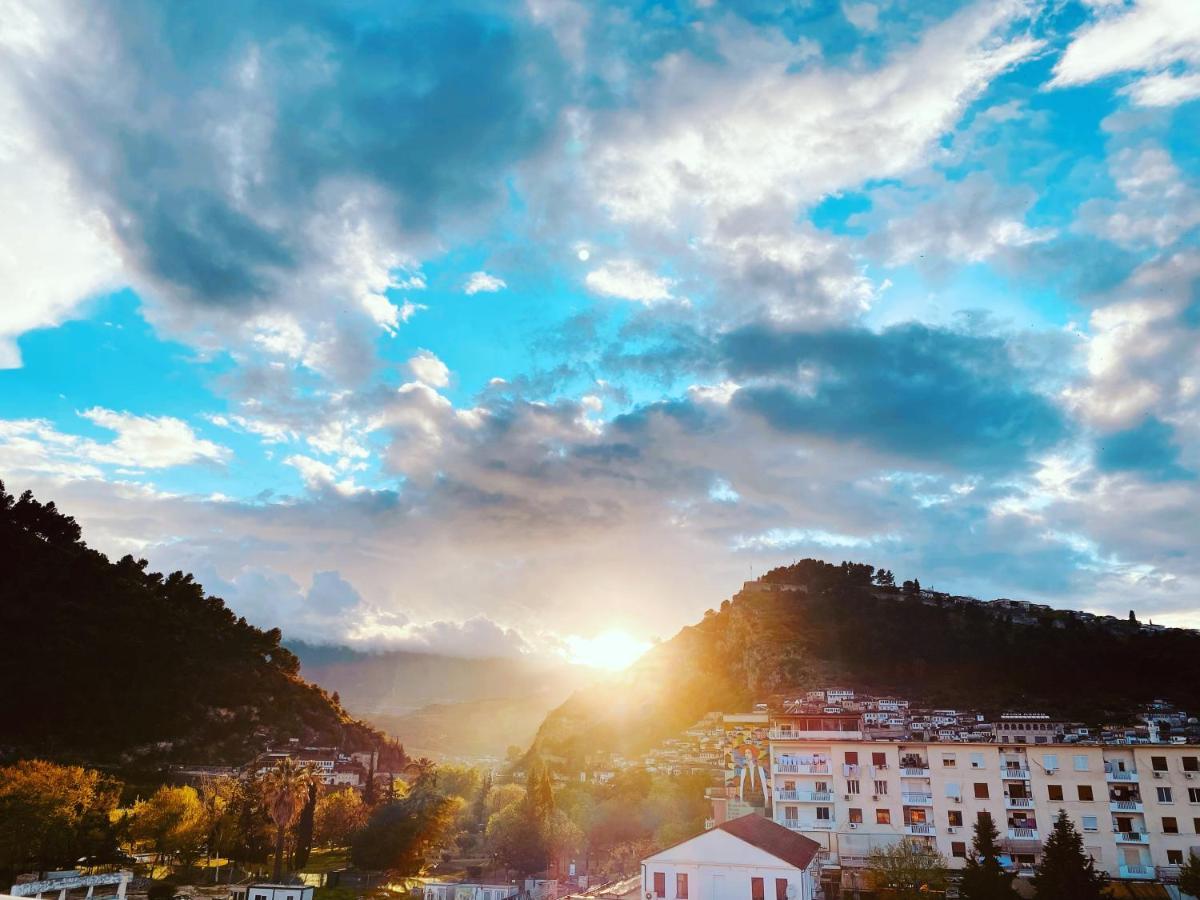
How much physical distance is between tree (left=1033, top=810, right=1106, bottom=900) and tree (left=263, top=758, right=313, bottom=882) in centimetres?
5338

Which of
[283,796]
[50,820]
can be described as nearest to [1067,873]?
[283,796]

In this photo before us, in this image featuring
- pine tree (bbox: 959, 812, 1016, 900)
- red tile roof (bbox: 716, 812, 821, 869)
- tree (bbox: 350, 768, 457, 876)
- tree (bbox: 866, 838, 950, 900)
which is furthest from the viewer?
tree (bbox: 350, 768, 457, 876)

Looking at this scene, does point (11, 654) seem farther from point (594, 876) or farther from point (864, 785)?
point (864, 785)

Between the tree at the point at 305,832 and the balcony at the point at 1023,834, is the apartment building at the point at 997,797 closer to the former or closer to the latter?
the balcony at the point at 1023,834

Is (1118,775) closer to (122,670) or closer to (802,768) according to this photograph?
(802,768)

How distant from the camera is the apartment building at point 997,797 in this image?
60.2 m

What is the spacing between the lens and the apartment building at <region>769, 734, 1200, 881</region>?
60.2 meters

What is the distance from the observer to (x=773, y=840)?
1972 inches

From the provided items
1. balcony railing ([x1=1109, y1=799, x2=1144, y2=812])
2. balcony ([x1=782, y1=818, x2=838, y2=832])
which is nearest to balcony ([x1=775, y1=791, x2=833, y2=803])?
balcony ([x1=782, y1=818, x2=838, y2=832])

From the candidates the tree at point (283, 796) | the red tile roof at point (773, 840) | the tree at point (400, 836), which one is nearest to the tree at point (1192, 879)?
the red tile roof at point (773, 840)

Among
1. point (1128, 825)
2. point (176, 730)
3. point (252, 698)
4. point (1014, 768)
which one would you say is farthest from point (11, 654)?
point (1128, 825)

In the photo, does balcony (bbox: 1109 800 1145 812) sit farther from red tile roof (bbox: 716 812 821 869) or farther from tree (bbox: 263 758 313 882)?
tree (bbox: 263 758 313 882)

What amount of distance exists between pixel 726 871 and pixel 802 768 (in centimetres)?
2456

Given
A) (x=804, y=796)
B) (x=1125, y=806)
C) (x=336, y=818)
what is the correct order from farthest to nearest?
(x=336, y=818) → (x=804, y=796) → (x=1125, y=806)
